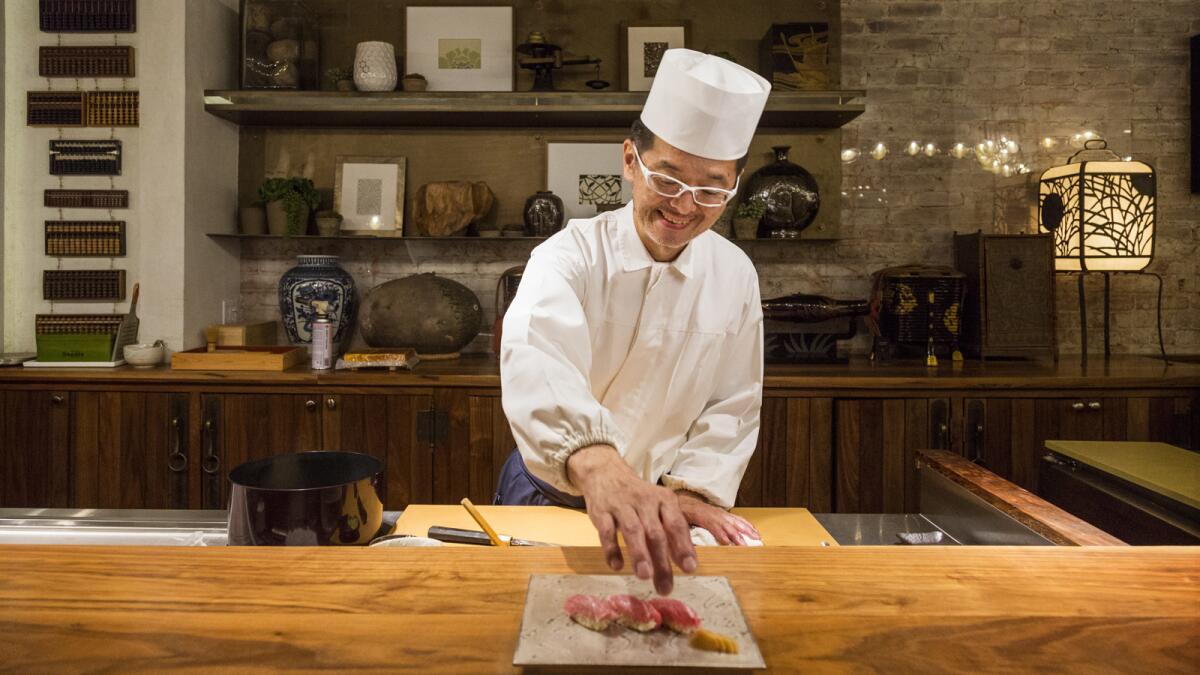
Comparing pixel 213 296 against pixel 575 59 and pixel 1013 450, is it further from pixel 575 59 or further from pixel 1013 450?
pixel 1013 450

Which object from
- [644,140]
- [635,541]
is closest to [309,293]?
[644,140]

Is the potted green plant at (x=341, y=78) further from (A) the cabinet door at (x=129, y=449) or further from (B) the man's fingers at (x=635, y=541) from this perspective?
(B) the man's fingers at (x=635, y=541)

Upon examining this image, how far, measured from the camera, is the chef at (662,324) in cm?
139

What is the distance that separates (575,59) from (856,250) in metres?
1.79

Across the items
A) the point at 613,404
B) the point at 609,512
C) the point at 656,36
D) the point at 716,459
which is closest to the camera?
the point at 609,512

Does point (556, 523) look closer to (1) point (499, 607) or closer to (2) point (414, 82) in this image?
(1) point (499, 607)

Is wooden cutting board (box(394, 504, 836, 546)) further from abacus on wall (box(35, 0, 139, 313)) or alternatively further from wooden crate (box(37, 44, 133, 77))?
wooden crate (box(37, 44, 133, 77))

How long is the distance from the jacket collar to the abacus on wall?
303 cm

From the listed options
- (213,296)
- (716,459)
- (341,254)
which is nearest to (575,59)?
(341,254)

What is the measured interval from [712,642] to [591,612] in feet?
0.41

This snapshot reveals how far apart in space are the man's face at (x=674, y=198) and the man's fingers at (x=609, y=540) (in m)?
0.95

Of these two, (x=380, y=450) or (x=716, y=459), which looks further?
(x=380, y=450)

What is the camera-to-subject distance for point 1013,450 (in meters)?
3.58

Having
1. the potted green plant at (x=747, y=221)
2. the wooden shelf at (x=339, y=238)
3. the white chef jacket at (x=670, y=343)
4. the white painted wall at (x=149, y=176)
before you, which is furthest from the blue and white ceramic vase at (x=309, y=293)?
the white chef jacket at (x=670, y=343)
